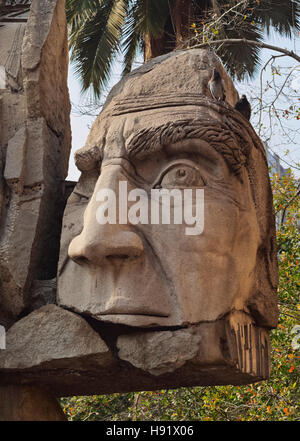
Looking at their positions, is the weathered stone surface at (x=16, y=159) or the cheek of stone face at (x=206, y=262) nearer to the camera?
the cheek of stone face at (x=206, y=262)

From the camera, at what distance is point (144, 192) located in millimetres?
3293

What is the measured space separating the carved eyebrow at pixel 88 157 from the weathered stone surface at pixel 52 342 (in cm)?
77

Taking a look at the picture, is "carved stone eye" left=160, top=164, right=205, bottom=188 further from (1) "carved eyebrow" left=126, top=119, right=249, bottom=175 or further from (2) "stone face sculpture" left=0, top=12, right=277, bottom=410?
(1) "carved eyebrow" left=126, top=119, right=249, bottom=175

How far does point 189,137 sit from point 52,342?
3.98 feet

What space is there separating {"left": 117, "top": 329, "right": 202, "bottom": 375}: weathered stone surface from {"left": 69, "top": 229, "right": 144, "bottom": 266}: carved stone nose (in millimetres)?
384

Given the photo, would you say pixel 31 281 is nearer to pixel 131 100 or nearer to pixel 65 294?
pixel 65 294

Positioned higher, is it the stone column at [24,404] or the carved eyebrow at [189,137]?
the carved eyebrow at [189,137]

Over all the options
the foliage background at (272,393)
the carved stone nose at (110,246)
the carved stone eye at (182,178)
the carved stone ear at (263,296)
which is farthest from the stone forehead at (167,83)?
the foliage background at (272,393)

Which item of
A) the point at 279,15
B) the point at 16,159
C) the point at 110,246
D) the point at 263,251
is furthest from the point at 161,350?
the point at 279,15

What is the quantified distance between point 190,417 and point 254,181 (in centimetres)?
378

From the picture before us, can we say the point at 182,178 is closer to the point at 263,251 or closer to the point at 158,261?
the point at 158,261

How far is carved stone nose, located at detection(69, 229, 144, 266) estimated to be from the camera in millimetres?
3062

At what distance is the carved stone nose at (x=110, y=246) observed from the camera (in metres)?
3.06

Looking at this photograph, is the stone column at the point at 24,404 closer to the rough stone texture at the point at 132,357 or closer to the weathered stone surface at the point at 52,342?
the rough stone texture at the point at 132,357
